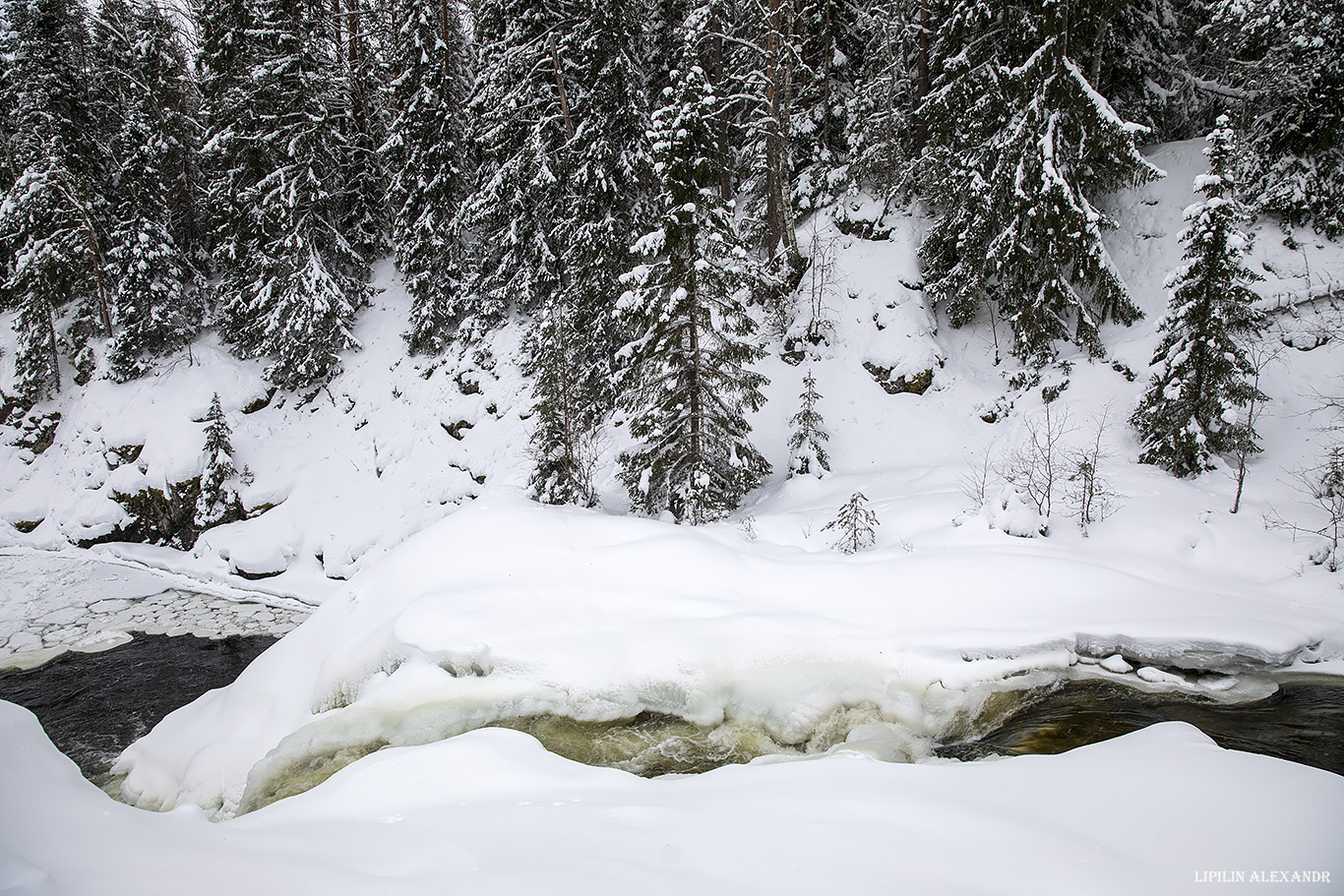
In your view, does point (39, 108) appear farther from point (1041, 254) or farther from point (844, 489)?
point (1041, 254)

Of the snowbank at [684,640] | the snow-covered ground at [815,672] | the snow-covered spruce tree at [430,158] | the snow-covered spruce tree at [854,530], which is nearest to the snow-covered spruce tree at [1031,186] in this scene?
the snow-covered ground at [815,672]

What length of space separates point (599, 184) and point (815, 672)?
1358 cm

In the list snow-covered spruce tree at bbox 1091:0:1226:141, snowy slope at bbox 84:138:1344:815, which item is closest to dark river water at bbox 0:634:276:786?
snowy slope at bbox 84:138:1344:815

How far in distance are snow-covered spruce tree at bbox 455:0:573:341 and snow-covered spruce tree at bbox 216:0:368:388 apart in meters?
5.33

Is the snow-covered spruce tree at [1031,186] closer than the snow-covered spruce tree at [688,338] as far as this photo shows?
No

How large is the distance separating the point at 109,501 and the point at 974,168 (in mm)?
27680

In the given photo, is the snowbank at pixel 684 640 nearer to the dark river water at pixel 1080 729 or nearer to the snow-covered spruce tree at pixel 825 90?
the dark river water at pixel 1080 729

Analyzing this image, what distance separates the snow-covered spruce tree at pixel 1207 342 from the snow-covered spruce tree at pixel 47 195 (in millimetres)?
32208

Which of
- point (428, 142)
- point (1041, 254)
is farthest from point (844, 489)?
point (428, 142)

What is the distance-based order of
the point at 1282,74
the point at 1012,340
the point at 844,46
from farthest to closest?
the point at 844,46 < the point at 1012,340 < the point at 1282,74

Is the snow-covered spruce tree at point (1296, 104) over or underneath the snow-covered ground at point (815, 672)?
over

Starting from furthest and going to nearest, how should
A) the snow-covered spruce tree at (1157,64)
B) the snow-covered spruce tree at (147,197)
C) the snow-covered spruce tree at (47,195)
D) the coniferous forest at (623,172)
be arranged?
the snow-covered spruce tree at (147,197)
the snow-covered spruce tree at (47,195)
the snow-covered spruce tree at (1157,64)
the coniferous forest at (623,172)

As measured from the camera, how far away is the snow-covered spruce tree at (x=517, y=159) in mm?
16281

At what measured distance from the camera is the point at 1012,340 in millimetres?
14547
